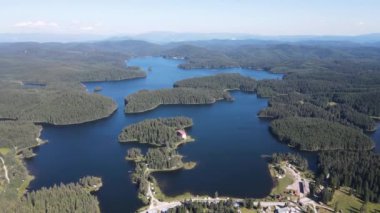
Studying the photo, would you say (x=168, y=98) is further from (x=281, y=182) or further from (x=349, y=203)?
(x=349, y=203)

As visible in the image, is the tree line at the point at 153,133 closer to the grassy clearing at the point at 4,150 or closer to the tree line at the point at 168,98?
the grassy clearing at the point at 4,150

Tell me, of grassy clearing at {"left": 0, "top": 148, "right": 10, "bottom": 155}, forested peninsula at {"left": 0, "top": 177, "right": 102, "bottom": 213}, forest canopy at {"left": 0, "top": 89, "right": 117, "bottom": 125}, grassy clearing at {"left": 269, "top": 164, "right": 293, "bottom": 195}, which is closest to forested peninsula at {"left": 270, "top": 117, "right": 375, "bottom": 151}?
grassy clearing at {"left": 269, "top": 164, "right": 293, "bottom": 195}

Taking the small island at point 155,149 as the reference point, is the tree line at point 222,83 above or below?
above

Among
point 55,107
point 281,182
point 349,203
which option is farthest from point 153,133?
point 349,203

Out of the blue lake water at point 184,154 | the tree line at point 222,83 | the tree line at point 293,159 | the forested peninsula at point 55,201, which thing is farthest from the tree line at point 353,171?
the tree line at point 222,83

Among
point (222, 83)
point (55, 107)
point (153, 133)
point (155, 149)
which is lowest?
point (155, 149)

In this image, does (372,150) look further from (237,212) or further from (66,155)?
(66,155)
